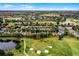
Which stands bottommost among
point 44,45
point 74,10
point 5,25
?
point 44,45

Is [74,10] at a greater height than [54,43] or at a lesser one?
greater

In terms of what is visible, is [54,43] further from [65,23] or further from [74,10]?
[74,10]

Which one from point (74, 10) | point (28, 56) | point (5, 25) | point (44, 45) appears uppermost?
point (74, 10)

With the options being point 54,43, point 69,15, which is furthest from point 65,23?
point 54,43

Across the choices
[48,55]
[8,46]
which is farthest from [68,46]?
[8,46]

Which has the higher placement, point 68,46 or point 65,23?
point 65,23

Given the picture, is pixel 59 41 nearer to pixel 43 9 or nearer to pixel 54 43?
pixel 54 43
